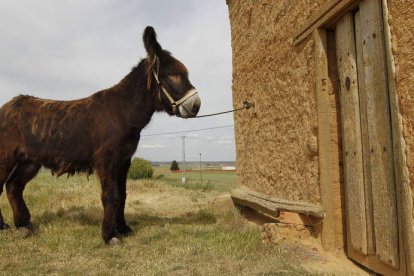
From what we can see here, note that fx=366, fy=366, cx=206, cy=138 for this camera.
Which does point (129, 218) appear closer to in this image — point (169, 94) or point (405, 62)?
point (169, 94)

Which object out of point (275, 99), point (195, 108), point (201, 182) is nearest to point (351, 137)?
point (275, 99)

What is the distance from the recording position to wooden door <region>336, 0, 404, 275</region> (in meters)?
2.99

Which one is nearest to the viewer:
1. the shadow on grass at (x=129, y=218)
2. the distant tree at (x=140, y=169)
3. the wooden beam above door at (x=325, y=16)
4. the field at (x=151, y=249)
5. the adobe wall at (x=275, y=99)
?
the wooden beam above door at (x=325, y=16)

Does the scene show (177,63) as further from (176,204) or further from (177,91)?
(176,204)

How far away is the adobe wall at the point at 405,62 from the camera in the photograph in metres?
2.63

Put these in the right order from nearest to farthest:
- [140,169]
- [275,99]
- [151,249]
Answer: [151,249], [275,99], [140,169]

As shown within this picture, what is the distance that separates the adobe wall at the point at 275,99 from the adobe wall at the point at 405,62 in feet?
4.23

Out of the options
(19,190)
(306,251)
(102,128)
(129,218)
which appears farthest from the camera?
(129,218)

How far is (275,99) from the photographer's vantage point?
520cm

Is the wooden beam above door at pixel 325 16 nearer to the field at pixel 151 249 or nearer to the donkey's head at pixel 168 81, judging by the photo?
the donkey's head at pixel 168 81

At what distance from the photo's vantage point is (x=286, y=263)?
11.9ft

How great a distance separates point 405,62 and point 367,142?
895 millimetres

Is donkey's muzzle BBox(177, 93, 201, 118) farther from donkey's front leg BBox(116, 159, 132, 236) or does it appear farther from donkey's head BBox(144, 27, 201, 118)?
donkey's front leg BBox(116, 159, 132, 236)

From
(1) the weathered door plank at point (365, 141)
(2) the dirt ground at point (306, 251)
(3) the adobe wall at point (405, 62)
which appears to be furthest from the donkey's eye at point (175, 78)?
(3) the adobe wall at point (405, 62)
